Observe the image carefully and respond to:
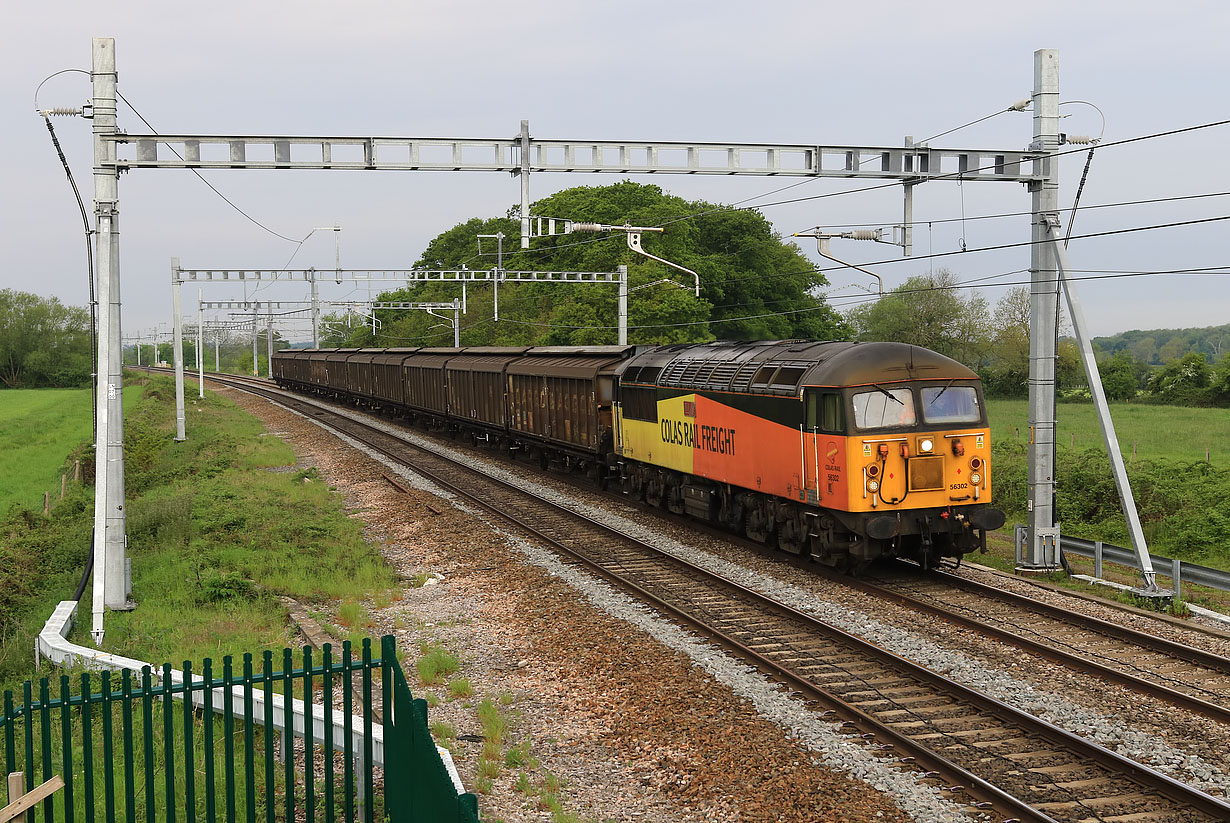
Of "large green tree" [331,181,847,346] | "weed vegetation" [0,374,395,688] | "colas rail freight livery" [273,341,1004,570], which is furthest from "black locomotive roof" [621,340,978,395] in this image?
"large green tree" [331,181,847,346]

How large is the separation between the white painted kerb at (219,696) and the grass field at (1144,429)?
20600 mm

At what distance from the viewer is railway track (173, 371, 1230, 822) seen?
801 cm

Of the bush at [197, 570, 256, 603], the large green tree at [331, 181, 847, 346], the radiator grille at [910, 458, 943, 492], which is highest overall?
the large green tree at [331, 181, 847, 346]

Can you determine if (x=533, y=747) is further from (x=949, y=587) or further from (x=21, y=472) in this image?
(x=21, y=472)

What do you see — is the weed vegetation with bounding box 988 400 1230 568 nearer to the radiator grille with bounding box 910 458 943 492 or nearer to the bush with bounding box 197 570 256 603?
the radiator grille with bounding box 910 458 943 492

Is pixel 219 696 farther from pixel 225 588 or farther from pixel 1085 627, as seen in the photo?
pixel 1085 627

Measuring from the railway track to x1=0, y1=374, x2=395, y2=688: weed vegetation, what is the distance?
183 inches

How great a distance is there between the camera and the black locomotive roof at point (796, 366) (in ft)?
50.6

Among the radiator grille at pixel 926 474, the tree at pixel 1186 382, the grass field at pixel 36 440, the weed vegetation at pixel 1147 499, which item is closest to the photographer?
the radiator grille at pixel 926 474

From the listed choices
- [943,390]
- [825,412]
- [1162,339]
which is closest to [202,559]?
[825,412]

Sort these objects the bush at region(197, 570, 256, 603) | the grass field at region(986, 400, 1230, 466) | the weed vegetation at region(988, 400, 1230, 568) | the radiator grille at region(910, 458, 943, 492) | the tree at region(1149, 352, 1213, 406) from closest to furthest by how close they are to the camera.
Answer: the bush at region(197, 570, 256, 603), the radiator grille at region(910, 458, 943, 492), the weed vegetation at region(988, 400, 1230, 568), the grass field at region(986, 400, 1230, 466), the tree at region(1149, 352, 1213, 406)

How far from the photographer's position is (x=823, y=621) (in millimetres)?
13367

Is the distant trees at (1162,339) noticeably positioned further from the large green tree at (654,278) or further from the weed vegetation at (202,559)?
the weed vegetation at (202,559)

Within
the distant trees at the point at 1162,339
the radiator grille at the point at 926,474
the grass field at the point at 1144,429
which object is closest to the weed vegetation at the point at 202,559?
the radiator grille at the point at 926,474
